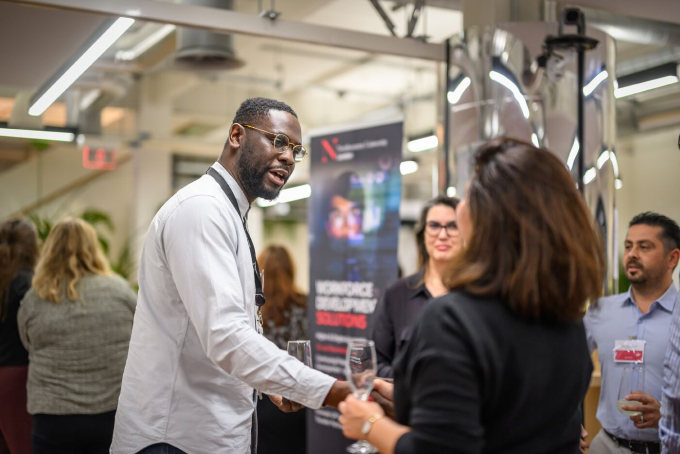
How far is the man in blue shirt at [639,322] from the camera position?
315 centimetres

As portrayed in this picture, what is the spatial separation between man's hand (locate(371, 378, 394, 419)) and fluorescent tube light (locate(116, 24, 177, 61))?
259 inches

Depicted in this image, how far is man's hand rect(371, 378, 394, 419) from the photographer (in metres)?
1.88

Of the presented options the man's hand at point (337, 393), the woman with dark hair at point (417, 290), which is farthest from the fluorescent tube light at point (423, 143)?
the man's hand at point (337, 393)

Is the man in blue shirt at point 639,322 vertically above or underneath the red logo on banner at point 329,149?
underneath

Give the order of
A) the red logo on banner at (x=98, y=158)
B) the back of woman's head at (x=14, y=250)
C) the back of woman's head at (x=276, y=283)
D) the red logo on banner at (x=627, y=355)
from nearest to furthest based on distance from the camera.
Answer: the red logo on banner at (x=627, y=355)
the back of woman's head at (x=14, y=250)
the back of woman's head at (x=276, y=283)
the red logo on banner at (x=98, y=158)

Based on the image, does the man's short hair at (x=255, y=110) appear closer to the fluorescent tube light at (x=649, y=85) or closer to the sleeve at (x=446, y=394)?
the sleeve at (x=446, y=394)

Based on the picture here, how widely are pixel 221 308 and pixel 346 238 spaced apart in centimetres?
287

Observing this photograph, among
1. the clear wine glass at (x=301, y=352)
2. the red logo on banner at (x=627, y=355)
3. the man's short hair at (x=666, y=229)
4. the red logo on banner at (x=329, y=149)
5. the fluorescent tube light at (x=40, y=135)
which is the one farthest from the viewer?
the fluorescent tube light at (x=40, y=135)

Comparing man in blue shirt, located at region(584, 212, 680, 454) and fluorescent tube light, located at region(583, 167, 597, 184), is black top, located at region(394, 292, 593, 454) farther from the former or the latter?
fluorescent tube light, located at region(583, 167, 597, 184)

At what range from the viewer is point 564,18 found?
4.19 meters

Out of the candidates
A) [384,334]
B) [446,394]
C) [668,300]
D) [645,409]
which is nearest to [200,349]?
[446,394]

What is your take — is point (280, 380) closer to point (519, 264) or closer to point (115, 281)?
point (519, 264)

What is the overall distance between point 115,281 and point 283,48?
646 cm

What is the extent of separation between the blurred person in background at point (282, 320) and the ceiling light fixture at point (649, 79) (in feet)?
14.0
